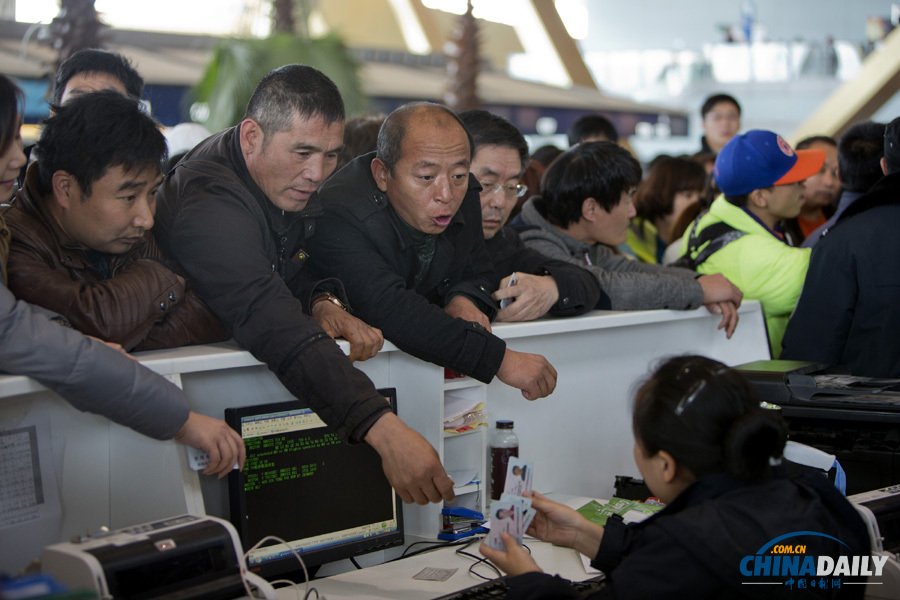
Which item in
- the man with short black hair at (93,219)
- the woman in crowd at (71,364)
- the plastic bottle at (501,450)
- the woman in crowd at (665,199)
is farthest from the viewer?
the woman in crowd at (665,199)

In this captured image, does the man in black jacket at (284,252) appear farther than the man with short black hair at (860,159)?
No

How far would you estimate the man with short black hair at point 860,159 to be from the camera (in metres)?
3.61

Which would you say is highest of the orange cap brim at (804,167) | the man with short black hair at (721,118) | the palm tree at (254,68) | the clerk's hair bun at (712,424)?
the palm tree at (254,68)

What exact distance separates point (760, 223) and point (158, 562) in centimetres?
266

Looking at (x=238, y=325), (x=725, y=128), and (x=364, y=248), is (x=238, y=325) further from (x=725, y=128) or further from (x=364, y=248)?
(x=725, y=128)

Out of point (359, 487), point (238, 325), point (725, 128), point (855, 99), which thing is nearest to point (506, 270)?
point (359, 487)

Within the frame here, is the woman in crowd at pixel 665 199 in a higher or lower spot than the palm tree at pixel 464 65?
lower

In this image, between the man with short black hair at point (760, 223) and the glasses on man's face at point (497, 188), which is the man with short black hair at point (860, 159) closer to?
the man with short black hair at point (760, 223)

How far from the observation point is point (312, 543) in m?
2.12

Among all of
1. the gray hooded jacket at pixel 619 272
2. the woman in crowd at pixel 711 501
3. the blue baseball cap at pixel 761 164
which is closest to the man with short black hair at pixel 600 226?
the gray hooded jacket at pixel 619 272

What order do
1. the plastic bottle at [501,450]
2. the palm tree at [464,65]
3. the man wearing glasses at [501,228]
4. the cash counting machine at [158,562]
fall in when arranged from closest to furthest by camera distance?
the cash counting machine at [158,562]
the plastic bottle at [501,450]
the man wearing glasses at [501,228]
the palm tree at [464,65]

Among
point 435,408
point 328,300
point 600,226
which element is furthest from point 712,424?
point 600,226

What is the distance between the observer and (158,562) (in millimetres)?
1469

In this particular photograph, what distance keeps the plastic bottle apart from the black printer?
0.70 m
